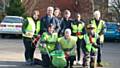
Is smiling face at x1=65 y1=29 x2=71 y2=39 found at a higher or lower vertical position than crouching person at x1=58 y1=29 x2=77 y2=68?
higher

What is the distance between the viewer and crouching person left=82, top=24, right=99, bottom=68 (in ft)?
45.2

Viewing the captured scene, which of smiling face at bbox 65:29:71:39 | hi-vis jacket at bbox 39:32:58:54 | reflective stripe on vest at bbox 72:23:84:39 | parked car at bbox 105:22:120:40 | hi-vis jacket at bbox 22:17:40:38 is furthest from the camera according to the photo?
parked car at bbox 105:22:120:40

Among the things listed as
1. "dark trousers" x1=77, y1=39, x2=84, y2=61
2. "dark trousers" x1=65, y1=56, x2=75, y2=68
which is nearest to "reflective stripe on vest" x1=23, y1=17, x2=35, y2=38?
"dark trousers" x1=77, y1=39, x2=84, y2=61

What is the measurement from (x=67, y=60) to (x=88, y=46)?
1.10 meters

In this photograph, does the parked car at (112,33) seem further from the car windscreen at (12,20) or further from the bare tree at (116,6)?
the bare tree at (116,6)

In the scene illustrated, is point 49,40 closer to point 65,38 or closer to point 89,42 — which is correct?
point 65,38

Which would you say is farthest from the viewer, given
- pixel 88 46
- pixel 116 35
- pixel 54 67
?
pixel 116 35

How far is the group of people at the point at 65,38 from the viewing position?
43.5 feet

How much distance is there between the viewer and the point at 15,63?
1499 cm

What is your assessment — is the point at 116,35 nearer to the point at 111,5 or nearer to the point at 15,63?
the point at 15,63

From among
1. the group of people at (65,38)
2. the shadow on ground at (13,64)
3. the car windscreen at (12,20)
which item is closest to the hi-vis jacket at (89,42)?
the group of people at (65,38)

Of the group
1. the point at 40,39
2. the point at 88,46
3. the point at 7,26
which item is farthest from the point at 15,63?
the point at 7,26

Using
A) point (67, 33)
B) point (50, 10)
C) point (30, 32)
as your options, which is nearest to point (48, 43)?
point (67, 33)

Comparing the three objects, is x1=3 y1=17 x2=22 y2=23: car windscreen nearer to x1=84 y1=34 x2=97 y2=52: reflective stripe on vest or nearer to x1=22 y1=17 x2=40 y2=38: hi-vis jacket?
x1=22 y1=17 x2=40 y2=38: hi-vis jacket
